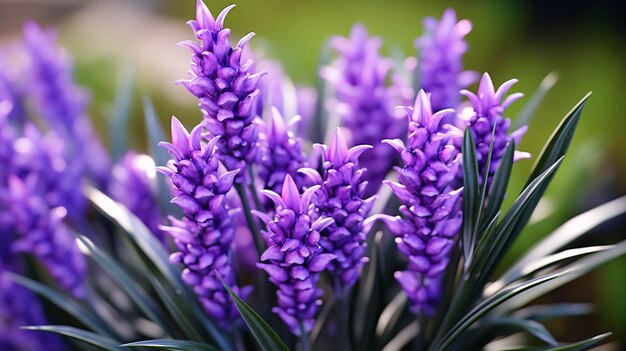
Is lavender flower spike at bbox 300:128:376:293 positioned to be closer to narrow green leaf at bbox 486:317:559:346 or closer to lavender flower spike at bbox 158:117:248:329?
lavender flower spike at bbox 158:117:248:329

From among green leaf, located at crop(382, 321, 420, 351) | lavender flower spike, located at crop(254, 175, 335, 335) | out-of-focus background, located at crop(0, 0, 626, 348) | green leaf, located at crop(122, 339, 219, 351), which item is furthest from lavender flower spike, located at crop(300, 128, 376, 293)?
out-of-focus background, located at crop(0, 0, 626, 348)

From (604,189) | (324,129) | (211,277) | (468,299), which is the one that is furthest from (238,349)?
(604,189)

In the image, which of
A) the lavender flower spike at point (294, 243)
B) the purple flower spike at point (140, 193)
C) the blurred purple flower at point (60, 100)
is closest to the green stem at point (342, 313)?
the lavender flower spike at point (294, 243)

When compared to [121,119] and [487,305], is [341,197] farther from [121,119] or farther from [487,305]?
[121,119]

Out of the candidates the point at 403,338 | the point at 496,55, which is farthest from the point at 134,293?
the point at 496,55

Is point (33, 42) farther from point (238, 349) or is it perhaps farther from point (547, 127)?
point (547, 127)
